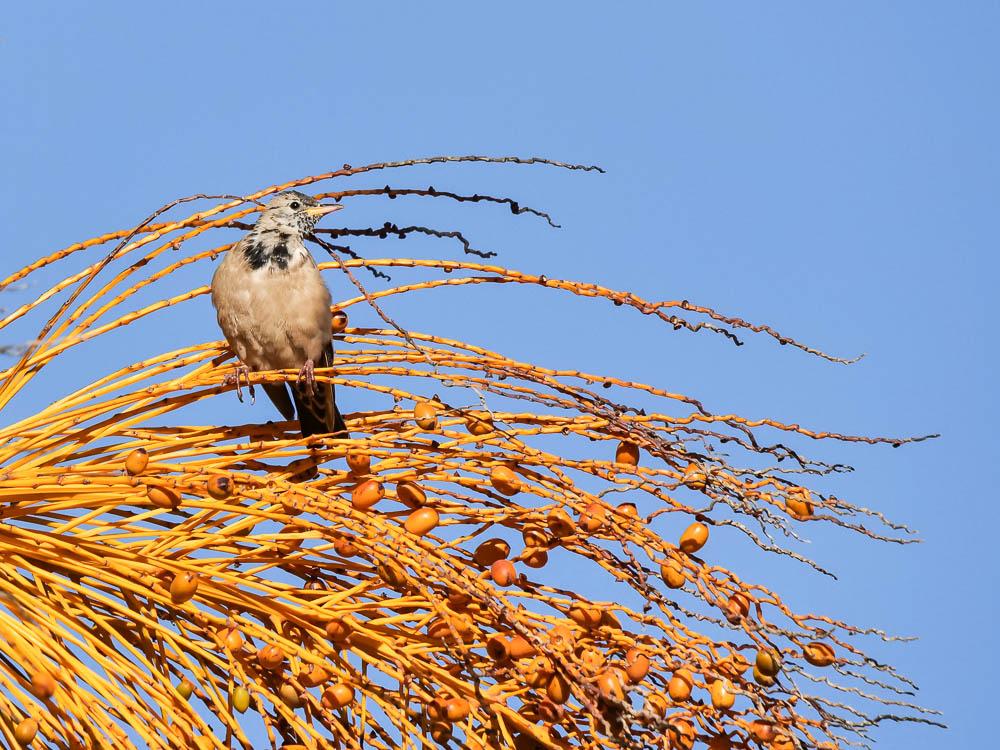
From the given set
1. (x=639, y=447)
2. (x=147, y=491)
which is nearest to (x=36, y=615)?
(x=147, y=491)

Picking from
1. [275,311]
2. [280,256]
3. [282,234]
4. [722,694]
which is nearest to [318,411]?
[275,311]

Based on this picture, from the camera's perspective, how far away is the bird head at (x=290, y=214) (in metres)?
4.78

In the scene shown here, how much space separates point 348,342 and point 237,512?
0.92 metres

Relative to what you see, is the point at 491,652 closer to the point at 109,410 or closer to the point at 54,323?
the point at 109,410

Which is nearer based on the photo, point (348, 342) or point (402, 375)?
point (402, 375)

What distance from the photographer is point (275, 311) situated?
454 centimetres

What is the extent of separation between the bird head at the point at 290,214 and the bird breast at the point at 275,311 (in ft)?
0.47

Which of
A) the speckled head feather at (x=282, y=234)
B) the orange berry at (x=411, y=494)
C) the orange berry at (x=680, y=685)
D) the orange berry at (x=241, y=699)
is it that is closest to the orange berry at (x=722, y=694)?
the orange berry at (x=680, y=685)

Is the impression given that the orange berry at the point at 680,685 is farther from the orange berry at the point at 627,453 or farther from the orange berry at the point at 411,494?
the orange berry at the point at 411,494

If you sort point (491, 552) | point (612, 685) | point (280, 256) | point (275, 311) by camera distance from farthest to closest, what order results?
point (280, 256) → point (275, 311) → point (491, 552) → point (612, 685)

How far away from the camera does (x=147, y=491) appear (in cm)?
310

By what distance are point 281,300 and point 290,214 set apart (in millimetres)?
391

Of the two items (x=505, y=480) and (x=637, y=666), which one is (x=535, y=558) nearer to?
(x=505, y=480)

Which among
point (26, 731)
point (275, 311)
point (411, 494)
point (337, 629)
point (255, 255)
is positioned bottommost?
point (26, 731)
